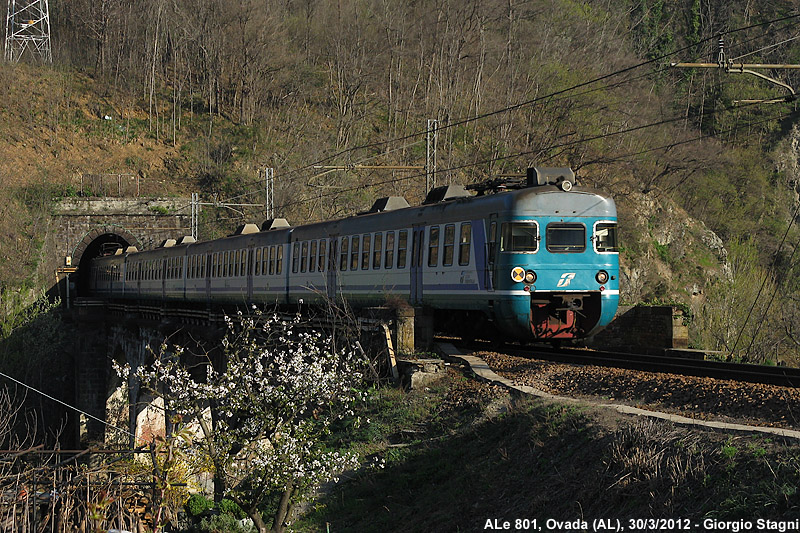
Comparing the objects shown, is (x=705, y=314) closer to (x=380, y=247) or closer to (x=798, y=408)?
(x=380, y=247)

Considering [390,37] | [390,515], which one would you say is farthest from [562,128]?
[390,515]

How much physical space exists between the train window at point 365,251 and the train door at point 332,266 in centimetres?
149

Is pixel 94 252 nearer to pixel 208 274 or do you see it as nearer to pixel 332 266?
pixel 208 274

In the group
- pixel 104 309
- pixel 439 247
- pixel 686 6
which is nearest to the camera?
pixel 439 247

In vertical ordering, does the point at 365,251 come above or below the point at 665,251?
below

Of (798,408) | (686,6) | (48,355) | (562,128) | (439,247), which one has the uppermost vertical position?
(686,6)

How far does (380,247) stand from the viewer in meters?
20.4

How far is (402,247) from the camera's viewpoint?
1942 centimetres

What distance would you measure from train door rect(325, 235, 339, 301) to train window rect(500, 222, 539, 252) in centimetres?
728

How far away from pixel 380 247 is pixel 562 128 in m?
39.5

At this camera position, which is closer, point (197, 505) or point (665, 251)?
point (197, 505)

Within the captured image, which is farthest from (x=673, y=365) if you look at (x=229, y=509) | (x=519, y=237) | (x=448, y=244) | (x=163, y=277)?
(x=163, y=277)

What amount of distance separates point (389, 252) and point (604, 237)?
504 cm

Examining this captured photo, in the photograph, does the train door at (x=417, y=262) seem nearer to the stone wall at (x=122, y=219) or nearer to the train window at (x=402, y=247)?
the train window at (x=402, y=247)
